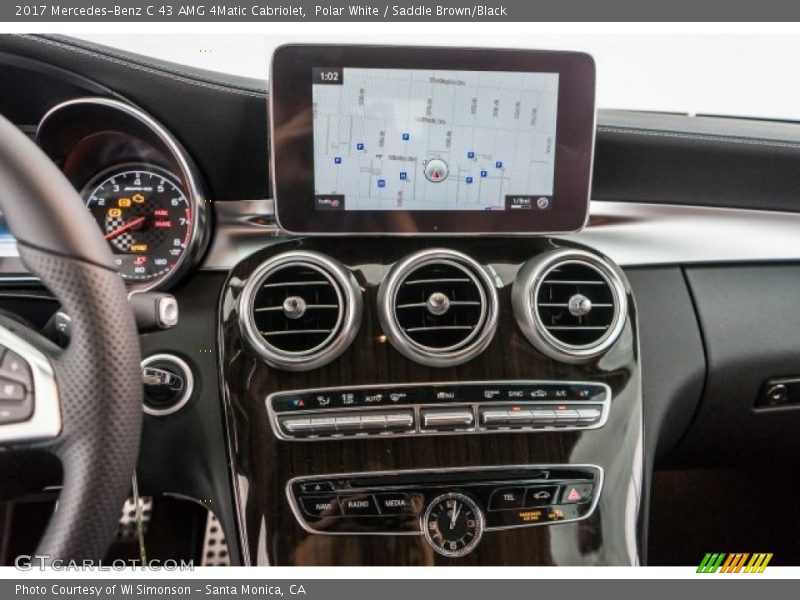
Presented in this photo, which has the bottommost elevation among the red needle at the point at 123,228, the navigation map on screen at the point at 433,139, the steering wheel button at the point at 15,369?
the steering wheel button at the point at 15,369

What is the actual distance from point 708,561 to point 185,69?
1.31m

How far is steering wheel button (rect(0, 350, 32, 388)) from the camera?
69 centimetres

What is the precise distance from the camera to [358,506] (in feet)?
3.16

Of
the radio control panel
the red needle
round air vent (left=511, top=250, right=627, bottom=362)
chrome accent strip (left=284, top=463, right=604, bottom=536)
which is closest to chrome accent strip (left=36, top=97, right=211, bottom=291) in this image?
the red needle

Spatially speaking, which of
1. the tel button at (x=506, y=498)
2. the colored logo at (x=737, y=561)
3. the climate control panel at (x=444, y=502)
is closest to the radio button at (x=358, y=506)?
the climate control panel at (x=444, y=502)

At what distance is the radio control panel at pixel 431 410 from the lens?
37.6 inches

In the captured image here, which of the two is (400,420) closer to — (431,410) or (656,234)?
(431,410)

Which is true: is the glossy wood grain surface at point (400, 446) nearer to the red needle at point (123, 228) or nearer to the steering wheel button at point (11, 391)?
the red needle at point (123, 228)

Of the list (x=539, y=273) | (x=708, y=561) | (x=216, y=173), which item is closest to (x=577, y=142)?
(x=539, y=273)

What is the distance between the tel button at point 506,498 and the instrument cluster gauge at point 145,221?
56cm

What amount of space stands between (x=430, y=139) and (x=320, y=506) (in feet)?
1.66

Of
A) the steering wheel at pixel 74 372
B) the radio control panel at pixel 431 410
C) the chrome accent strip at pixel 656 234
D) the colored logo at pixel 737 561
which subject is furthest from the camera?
the colored logo at pixel 737 561

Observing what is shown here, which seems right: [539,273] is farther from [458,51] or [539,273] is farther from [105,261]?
[105,261]

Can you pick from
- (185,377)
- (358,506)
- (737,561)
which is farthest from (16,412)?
(737,561)
